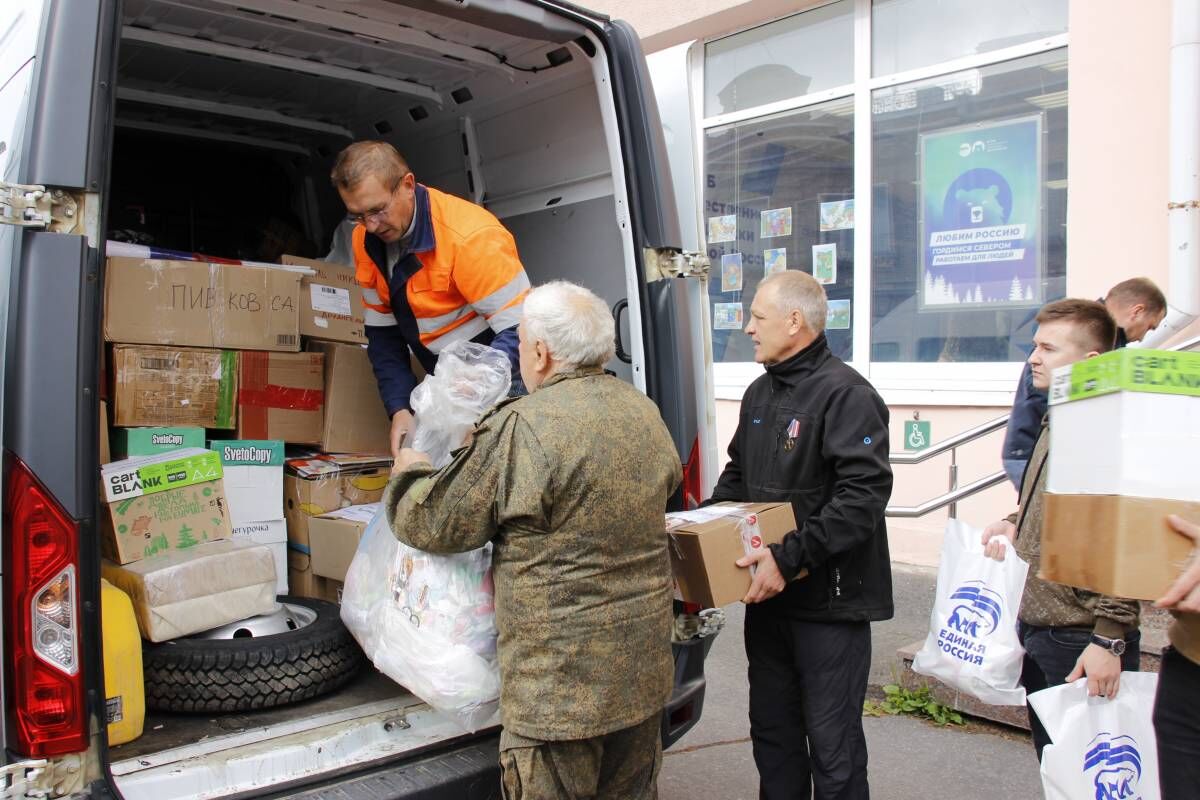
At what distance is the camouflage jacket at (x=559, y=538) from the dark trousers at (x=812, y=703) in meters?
0.67

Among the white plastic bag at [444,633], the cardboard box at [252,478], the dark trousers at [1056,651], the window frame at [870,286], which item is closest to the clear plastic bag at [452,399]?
→ the white plastic bag at [444,633]

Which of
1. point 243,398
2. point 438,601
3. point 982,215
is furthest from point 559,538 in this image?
point 982,215

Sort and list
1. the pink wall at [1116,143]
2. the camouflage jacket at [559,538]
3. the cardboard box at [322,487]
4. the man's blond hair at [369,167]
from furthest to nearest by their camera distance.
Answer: the pink wall at [1116,143]
the cardboard box at [322,487]
the man's blond hair at [369,167]
the camouflage jacket at [559,538]

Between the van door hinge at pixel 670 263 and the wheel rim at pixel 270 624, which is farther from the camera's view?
the van door hinge at pixel 670 263

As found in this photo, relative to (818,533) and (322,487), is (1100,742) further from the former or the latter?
(322,487)

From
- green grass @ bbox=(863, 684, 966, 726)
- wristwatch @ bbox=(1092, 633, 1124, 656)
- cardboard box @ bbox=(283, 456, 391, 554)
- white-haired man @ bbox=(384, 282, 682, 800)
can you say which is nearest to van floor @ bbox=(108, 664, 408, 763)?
white-haired man @ bbox=(384, 282, 682, 800)

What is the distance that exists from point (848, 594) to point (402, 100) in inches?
102

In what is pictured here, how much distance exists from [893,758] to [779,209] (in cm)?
424

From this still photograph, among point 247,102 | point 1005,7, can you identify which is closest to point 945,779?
point 247,102

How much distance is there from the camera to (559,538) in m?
2.08

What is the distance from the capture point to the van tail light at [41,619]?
5.94ft

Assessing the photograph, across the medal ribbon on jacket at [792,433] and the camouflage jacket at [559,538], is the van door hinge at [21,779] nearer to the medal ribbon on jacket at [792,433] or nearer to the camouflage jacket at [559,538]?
the camouflage jacket at [559,538]

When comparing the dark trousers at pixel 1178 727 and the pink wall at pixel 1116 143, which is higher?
the pink wall at pixel 1116 143

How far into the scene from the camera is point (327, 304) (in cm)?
381
